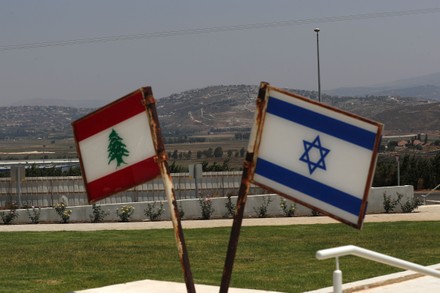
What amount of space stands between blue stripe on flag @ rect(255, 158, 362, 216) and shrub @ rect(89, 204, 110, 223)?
2098 centimetres

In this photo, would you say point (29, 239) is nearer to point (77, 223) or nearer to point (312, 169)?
point (77, 223)

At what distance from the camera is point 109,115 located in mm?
9047

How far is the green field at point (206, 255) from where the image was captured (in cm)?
1338

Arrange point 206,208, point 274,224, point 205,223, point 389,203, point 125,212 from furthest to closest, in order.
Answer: point 389,203
point 206,208
point 125,212
point 205,223
point 274,224

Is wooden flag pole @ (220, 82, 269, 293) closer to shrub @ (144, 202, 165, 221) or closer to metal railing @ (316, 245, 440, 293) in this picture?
metal railing @ (316, 245, 440, 293)

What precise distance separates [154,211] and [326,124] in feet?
69.4

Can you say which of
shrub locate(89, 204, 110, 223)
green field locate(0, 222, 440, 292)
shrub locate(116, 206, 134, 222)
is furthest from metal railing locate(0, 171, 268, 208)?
green field locate(0, 222, 440, 292)

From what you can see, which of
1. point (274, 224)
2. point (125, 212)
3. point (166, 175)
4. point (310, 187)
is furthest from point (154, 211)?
point (310, 187)

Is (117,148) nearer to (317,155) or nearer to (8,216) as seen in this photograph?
(317,155)

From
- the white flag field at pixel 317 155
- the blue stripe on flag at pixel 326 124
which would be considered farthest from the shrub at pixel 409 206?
the blue stripe on flag at pixel 326 124

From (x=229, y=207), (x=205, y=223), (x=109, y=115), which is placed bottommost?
(x=205, y=223)

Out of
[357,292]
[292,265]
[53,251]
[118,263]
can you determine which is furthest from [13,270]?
[357,292]

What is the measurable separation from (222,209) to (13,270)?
14773 millimetres

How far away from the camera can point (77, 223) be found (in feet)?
94.3
